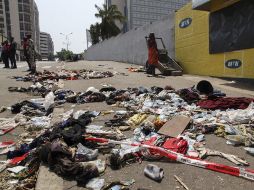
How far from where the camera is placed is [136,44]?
28.4m

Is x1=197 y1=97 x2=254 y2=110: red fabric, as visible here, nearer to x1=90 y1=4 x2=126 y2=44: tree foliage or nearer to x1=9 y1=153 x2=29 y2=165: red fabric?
x1=9 y1=153 x2=29 y2=165: red fabric

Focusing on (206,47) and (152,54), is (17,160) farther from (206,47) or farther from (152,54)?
(206,47)

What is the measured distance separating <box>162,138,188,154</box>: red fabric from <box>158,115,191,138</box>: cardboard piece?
349 mm

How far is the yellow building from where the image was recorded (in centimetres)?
1323

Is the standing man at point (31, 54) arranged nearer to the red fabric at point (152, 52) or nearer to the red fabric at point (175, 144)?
the red fabric at point (152, 52)

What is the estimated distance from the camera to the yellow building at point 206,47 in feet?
43.4

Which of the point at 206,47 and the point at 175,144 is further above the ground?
the point at 206,47

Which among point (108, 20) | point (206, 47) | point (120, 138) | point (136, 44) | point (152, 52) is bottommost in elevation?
point (120, 138)

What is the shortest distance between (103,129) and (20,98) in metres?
4.85

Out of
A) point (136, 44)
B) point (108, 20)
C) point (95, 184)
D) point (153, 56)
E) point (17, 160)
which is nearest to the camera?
point (95, 184)

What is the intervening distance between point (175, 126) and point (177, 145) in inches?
40.2

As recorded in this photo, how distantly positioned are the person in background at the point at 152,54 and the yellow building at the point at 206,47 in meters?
2.26

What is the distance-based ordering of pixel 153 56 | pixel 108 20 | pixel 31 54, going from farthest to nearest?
1. pixel 108 20
2. pixel 31 54
3. pixel 153 56

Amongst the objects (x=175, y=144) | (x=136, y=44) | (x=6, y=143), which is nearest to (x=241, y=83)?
(x=175, y=144)
